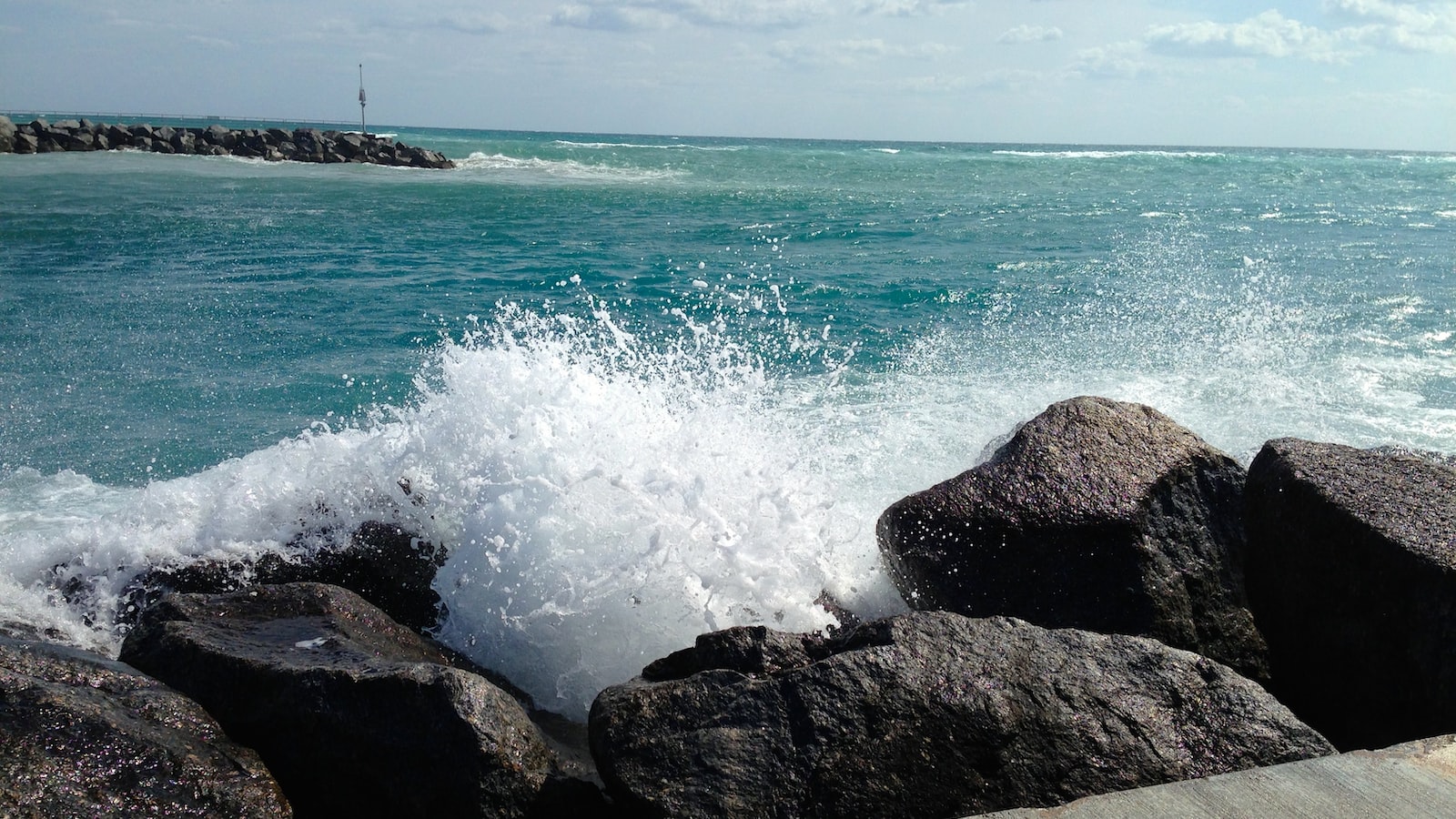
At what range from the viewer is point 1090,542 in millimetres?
3775

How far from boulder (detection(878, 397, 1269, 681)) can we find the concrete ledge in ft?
3.32

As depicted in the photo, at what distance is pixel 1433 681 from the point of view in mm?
3123

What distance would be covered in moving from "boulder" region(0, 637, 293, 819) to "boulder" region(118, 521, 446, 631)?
1.44 metres

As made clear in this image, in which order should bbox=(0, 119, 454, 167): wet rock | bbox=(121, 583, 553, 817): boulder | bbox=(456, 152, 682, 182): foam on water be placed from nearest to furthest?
bbox=(121, 583, 553, 817): boulder, bbox=(456, 152, 682, 182): foam on water, bbox=(0, 119, 454, 167): wet rock

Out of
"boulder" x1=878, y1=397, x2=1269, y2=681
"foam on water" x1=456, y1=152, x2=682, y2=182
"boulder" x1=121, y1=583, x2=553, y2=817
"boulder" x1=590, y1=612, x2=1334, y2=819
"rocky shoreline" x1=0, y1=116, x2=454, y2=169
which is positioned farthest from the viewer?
"rocky shoreline" x1=0, y1=116, x2=454, y2=169

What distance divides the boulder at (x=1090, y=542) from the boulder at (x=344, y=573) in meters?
1.92

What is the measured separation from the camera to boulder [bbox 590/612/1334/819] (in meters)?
2.61

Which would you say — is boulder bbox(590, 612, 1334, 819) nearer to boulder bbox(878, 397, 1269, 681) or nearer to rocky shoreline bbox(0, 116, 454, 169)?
boulder bbox(878, 397, 1269, 681)

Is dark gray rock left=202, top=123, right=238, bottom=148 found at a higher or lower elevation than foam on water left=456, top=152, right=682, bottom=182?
higher

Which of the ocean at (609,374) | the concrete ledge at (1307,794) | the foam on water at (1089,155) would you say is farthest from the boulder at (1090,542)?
the foam on water at (1089,155)

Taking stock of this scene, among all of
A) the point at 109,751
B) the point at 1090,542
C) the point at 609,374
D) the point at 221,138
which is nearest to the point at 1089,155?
the point at 221,138

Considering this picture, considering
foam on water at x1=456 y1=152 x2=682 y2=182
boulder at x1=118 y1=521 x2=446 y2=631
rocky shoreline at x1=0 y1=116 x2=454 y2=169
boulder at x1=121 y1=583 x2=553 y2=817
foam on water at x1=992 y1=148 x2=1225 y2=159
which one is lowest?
boulder at x1=118 y1=521 x2=446 y2=631

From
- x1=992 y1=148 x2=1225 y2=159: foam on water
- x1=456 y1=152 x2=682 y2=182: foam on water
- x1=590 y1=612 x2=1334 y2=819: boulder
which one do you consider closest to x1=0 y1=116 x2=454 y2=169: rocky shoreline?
x1=456 y1=152 x2=682 y2=182: foam on water

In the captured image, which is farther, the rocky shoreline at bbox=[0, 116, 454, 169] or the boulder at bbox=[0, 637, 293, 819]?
the rocky shoreline at bbox=[0, 116, 454, 169]
